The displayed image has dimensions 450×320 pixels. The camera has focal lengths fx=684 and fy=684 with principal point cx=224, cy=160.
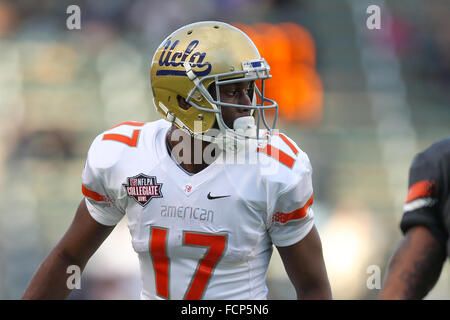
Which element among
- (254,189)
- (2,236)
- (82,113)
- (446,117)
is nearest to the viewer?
(254,189)

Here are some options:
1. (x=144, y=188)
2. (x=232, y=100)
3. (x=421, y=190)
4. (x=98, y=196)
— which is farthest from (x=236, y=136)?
(x=421, y=190)

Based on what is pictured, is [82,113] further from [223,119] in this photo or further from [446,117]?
[223,119]

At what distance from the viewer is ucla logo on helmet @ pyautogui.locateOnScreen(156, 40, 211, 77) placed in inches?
89.2

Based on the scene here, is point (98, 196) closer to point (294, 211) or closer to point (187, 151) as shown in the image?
point (187, 151)

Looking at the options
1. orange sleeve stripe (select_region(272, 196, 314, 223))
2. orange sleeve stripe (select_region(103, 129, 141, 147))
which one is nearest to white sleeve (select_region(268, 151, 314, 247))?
orange sleeve stripe (select_region(272, 196, 314, 223))

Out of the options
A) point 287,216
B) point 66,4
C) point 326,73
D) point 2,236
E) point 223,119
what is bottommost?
point 2,236

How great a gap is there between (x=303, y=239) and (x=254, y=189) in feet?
0.81

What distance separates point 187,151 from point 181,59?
312mm

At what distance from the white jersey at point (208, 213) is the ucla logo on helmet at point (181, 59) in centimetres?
27

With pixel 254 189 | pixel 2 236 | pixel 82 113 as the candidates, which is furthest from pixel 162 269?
pixel 82 113

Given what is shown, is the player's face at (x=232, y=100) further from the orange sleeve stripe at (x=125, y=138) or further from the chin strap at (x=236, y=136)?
the orange sleeve stripe at (x=125, y=138)

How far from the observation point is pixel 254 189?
2.17 metres

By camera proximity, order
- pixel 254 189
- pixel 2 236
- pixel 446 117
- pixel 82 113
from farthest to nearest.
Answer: pixel 446 117
pixel 82 113
pixel 2 236
pixel 254 189

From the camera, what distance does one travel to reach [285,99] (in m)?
7.11
